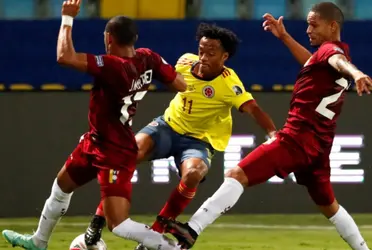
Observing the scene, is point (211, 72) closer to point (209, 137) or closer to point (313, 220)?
point (209, 137)

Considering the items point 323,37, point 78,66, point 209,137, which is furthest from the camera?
point 209,137

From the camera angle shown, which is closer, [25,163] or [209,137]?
[209,137]

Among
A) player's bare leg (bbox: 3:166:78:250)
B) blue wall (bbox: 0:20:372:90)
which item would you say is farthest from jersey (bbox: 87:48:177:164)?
blue wall (bbox: 0:20:372:90)

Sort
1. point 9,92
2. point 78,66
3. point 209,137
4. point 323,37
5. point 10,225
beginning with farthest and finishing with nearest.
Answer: point 9,92
point 10,225
point 209,137
point 323,37
point 78,66

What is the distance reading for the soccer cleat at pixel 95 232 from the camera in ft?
27.9

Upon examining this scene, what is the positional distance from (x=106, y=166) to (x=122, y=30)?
3.03 ft

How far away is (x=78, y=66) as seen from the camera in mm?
7531

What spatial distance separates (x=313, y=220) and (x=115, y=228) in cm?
501

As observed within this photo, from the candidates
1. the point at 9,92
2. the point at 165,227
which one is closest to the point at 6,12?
the point at 9,92

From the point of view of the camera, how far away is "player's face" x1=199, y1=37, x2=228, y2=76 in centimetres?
916

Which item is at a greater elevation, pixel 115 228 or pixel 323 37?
pixel 323 37

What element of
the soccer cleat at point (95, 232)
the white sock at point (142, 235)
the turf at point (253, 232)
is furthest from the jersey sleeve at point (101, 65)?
the turf at point (253, 232)

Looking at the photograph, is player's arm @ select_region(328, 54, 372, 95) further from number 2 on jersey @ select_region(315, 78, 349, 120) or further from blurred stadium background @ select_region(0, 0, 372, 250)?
blurred stadium background @ select_region(0, 0, 372, 250)

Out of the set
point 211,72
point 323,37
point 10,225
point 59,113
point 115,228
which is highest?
point 323,37
